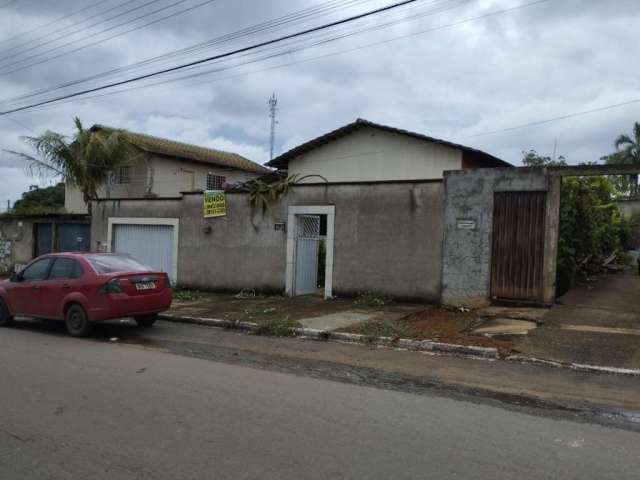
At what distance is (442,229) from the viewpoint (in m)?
12.8

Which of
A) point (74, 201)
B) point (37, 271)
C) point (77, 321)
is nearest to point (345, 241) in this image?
point (77, 321)

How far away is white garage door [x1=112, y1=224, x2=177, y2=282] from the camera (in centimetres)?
1753

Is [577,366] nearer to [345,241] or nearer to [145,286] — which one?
[145,286]

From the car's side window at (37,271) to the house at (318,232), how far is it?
5.83m

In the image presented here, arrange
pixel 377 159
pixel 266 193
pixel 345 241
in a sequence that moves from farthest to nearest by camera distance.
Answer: pixel 377 159
pixel 266 193
pixel 345 241

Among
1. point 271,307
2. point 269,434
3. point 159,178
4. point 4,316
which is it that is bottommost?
point 4,316

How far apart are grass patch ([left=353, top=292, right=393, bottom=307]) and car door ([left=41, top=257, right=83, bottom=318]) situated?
20.0 feet

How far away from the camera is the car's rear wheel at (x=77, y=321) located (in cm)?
1005

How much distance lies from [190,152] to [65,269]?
2026 centimetres

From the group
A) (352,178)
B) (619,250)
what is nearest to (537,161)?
(619,250)

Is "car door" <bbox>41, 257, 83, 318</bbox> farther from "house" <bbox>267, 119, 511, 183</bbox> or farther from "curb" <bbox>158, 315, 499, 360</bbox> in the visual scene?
"house" <bbox>267, 119, 511, 183</bbox>

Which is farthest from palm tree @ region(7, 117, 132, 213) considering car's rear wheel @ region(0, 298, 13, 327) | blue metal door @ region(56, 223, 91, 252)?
car's rear wheel @ region(0, 298, 13, 327)

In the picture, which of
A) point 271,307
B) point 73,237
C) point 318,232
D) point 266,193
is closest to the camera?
point 271,307

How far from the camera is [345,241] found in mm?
14219
